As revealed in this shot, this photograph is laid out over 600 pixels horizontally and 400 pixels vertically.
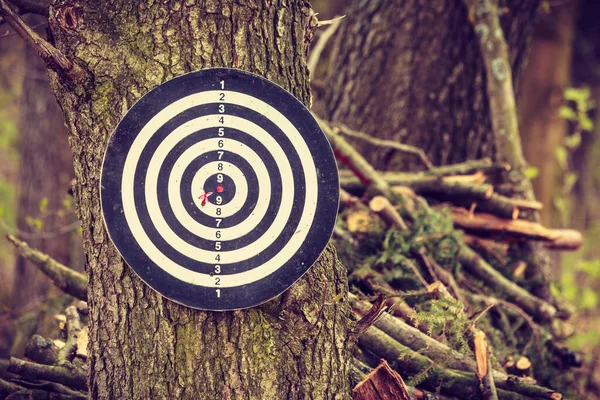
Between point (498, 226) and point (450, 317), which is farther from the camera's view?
point (498, 226)

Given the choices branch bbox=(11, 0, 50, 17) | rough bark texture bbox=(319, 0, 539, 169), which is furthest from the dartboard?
rough bark texture bbox=(319, 0, 539, 169)

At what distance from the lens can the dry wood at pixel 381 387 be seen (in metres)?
2.04

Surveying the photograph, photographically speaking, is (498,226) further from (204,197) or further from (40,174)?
(40,174)

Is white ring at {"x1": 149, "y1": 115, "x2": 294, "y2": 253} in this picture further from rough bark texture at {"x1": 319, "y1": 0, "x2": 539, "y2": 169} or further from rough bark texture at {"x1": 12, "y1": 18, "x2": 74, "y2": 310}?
rough bark texture at {"x1": 12, "y1": 18, "x2": 74, "y2": 310}

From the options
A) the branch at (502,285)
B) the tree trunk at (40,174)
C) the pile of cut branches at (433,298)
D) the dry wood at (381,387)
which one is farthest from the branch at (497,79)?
the tree trunk at (40,174)

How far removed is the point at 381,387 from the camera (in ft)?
6.75

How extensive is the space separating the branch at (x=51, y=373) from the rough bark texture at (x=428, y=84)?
7.06 feet

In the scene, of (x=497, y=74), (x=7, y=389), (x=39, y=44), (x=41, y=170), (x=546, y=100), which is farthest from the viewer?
(x=546, y=100)

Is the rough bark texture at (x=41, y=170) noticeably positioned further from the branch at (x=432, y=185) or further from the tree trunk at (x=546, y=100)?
the tree trunk at (x=546, y=100)

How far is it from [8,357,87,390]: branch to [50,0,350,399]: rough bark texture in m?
0.28

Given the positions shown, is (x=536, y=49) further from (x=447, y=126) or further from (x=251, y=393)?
(x=251, y=393)

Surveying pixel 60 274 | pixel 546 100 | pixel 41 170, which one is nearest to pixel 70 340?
pixel 60 274

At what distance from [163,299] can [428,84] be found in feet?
8.00

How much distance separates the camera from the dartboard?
1.89 m
